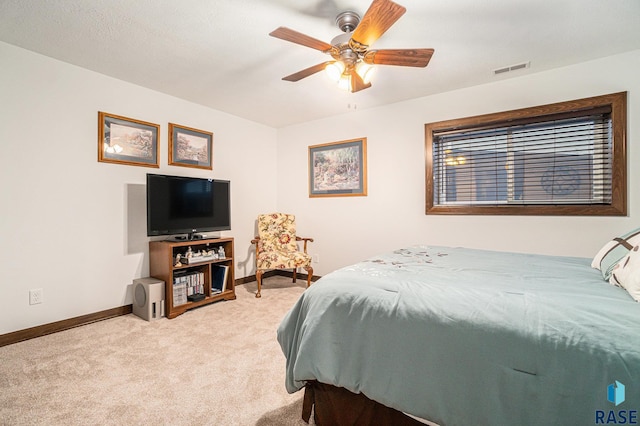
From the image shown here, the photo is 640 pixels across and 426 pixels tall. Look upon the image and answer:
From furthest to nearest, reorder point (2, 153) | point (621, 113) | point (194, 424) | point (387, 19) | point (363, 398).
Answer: point (621, 113)
point (2, 153)
point (387, 19)
point (194, 424)
point (363, 398)

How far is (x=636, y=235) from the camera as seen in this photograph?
153cm

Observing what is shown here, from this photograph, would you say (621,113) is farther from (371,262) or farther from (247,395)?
(247,395)

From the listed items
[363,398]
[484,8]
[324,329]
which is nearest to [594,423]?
[363,398]

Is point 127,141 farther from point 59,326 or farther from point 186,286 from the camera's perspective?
point 59,326

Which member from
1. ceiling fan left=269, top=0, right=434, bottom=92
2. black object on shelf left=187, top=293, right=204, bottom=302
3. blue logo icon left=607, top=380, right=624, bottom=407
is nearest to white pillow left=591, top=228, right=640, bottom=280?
blue logo icon left=607, top=380, right=624, bottom=407

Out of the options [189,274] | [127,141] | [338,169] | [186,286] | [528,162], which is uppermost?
[127,141]

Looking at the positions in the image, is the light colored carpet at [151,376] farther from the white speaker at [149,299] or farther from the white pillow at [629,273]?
the white pillow at [629,273]

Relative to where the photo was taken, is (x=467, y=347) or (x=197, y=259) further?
(x=197, y=259)

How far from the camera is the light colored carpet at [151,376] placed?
158 centimetres

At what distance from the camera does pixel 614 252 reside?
5.23ft

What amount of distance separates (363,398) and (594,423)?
0.79 m

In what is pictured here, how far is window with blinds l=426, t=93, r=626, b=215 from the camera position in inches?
106

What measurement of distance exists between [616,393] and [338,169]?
12.1ft

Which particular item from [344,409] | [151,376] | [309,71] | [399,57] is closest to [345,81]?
[309,71]
